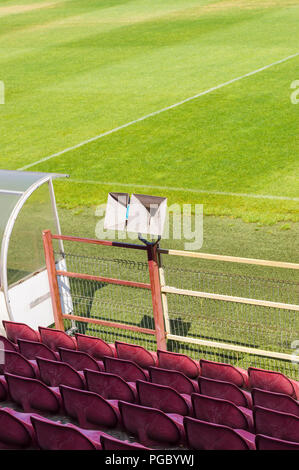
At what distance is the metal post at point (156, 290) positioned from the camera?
7.90m

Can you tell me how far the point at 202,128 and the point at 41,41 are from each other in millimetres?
16065

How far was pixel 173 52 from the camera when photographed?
27.5 metres

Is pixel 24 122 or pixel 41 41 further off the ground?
pixel 41 41

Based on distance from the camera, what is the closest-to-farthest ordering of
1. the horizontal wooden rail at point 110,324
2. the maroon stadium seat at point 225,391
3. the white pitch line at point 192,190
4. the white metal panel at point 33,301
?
the maroon stadium seat at point 225,391 < the horizontal wooden rail at point 110,324 < the white metal panel at point 33,301 < the white pitch line at point 192,190

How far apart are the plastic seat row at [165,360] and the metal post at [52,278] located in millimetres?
815

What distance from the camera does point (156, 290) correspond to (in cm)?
808

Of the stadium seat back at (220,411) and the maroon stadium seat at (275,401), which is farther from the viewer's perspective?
the maroon stadium seat at (275,401)

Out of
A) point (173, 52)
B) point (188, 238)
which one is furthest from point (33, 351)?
point (173, 52)

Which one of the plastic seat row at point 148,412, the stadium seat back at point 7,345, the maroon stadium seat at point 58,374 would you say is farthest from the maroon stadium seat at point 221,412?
the stadium seat back at point 7,345

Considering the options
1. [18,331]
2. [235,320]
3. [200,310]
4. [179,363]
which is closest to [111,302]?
[200,310]

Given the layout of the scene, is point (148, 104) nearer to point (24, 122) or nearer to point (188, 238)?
point (24, 122)

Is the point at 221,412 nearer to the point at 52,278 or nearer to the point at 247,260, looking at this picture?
the point at 247,260

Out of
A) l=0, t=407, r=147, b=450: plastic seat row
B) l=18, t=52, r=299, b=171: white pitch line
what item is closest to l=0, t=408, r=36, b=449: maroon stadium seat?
l=0, t=407, r=147, b=450: plastic seat row

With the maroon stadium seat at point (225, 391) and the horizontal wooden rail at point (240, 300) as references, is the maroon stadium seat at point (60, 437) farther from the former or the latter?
the horizontal wooden rail at point (240, 300)
